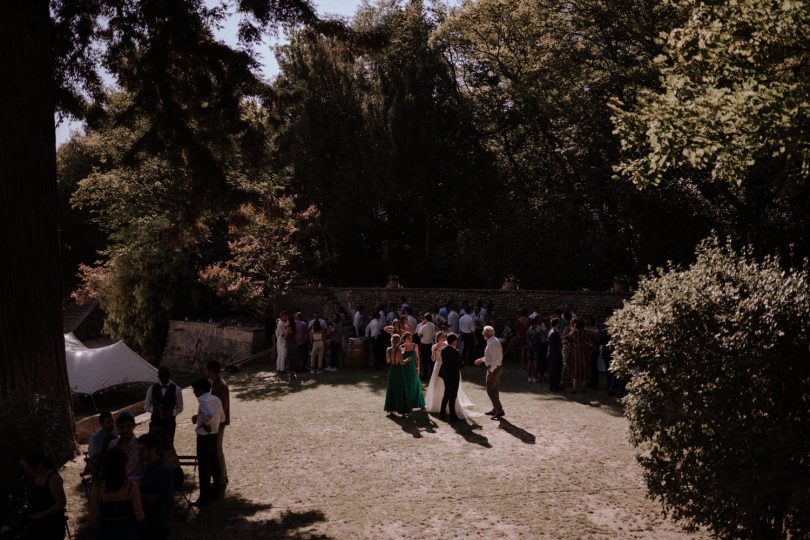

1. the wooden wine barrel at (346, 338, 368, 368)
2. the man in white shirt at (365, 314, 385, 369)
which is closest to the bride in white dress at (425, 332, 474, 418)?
the man in white shirt at (365, 314, 385, 369)

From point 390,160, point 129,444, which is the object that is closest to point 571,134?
point 390,160

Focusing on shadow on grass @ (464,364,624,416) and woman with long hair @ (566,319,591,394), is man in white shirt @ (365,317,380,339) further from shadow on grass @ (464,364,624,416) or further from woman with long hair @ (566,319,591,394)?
woman with long hair @ (566,319,591,394)

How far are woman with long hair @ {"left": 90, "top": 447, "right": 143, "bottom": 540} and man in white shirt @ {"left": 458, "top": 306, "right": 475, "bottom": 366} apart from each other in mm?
14837

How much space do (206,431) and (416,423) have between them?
521 centimetres

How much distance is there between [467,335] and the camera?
67.6 feet

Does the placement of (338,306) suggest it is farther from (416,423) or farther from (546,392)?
(416,423)

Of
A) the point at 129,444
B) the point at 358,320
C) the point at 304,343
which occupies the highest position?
the point at 358,320

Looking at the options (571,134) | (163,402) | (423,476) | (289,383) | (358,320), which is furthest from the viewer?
(571,134)

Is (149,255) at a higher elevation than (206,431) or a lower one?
higher

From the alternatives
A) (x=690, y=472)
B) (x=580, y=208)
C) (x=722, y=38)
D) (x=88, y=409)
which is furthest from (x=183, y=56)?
(x=580, y=208)

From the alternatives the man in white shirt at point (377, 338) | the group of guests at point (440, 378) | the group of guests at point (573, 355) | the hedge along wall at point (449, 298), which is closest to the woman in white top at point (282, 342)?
the man in white shirt at point (377, 338)

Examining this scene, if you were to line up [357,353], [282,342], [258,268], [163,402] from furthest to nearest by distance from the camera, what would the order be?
[258,268] < [357,353] < [282,342] < [163,402]

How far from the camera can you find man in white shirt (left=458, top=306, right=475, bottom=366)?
2050 centimetres

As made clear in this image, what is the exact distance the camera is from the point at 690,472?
7660 mm
